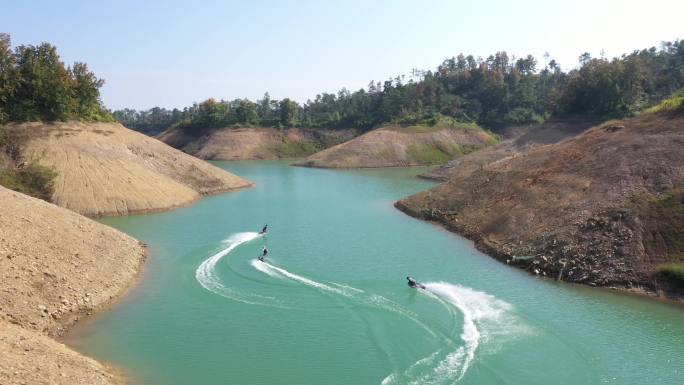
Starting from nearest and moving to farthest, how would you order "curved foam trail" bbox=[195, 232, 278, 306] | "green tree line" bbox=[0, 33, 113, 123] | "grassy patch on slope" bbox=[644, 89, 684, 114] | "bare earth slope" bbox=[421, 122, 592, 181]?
"curved foam trail" bbox=[195, 232, 278, 306] → "grassy patch on slope" bbox=[644, 89, 684, 114] → "green tree line" bbox=[0, 33, 113, 123] → "bare earth slope" bbox=[421, 122, 592, 181]

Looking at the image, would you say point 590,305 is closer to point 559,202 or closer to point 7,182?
point 559,202

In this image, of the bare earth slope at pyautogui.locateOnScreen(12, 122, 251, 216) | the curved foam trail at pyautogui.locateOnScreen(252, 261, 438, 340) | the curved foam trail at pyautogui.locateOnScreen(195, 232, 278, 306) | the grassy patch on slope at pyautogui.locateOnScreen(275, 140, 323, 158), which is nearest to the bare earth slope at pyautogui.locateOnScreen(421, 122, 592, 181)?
the bare earth slope at pyautogui.locateOnScreen(12, 122, 251, 216)

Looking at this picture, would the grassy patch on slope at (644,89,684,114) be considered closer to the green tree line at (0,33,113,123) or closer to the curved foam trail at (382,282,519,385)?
the curved foam trail at (382,282,519,385)

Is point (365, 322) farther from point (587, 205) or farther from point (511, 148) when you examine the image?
point (511, 148)

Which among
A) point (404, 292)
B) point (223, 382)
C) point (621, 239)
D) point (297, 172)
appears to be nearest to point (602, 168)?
point (621, 239)

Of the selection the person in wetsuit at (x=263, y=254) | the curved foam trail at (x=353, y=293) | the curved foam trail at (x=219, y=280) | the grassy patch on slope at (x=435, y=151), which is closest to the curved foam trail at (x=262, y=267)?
the curved foam trail at (x=353, y=293)

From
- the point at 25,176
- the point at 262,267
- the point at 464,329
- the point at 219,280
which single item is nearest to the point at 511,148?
the point at 262,267

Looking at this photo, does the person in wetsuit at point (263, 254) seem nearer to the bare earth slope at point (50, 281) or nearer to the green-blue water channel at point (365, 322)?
the green-blue water channel at point (365, 322)
